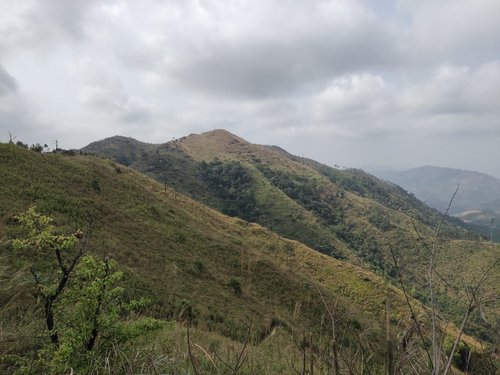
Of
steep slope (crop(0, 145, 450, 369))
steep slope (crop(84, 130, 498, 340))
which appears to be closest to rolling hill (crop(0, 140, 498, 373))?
steep slope (crop(0, 145, 450, 369))

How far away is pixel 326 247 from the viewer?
96.4 m

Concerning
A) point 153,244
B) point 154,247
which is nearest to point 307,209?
point 153,244

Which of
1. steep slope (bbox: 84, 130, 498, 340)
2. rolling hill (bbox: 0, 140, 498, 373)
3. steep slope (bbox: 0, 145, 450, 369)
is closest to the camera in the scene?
rolling hill (bbox: 0, 140, 498, 373)

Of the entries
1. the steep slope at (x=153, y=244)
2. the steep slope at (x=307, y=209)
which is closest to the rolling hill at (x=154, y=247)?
the steep slope at (x=153, y=244)

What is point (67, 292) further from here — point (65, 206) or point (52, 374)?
point (65, 206)

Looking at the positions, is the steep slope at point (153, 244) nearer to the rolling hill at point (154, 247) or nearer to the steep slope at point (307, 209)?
the rolling hill at point (154, 247)

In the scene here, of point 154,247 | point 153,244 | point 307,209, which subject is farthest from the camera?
point 307,209

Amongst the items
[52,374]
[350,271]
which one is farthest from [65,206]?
[350,271]

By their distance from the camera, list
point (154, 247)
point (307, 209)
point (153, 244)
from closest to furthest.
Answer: point (154, 247) → point (153, 244) → point (307, 209)

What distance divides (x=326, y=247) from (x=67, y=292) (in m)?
96.1

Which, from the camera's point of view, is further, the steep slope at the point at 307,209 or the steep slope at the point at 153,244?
the steep slope at the point at 307,209

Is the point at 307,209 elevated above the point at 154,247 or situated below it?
above

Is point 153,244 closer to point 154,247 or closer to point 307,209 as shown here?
point 154,247

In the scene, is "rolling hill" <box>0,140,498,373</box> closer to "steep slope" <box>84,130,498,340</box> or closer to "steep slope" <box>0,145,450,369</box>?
"steep slope" <box>0,145,450,369</box>
